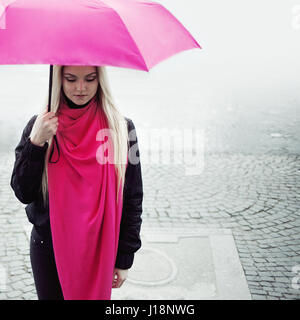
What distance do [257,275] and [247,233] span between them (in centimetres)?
86

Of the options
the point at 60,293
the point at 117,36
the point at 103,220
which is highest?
the point at 117,36

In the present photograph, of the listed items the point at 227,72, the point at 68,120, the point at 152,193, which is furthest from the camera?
the point at 227,72

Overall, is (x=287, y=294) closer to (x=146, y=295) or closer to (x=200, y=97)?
(x=146, y=295)

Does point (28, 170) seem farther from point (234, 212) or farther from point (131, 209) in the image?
Result: point (234, 212)

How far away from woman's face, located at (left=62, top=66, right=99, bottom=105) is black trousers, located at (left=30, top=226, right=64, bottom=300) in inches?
30.3

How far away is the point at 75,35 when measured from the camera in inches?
76.4

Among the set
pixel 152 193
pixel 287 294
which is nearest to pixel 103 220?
pixel 287 294

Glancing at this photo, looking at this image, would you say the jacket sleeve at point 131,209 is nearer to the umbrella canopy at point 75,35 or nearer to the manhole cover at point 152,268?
the umbrella canopy at point 75,35

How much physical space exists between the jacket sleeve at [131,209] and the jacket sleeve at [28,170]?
52 cm

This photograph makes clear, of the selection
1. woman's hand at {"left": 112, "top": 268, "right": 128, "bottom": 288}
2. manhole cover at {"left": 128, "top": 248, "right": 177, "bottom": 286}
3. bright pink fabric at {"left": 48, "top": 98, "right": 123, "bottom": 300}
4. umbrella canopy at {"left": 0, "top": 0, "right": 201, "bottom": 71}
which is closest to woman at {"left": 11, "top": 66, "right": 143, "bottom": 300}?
bright pink fabric at {"left": 48, "top": 98, "right": 123, "bottom": 300}

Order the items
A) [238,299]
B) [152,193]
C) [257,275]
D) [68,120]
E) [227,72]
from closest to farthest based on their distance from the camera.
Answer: [68,120]
[238,299]
[257,275]
[152,193]
[227,72]

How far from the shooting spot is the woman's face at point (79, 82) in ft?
7.58

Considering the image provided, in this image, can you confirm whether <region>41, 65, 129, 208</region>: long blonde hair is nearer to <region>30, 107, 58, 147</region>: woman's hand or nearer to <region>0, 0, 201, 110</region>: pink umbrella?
<region>30, 107, 58, 147</region>: woman's hand

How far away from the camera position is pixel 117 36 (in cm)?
205
